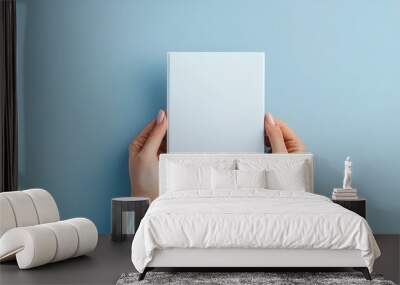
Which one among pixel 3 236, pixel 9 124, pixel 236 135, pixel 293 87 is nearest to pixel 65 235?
pixel 3 236

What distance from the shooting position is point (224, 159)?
683cm

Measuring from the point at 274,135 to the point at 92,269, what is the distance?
2.61 meters

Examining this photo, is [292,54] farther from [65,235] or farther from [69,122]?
[65,235]

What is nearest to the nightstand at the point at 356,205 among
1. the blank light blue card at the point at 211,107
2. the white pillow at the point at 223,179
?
the blank light blue card at the point at 211,107

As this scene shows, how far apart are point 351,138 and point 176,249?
3.04 m

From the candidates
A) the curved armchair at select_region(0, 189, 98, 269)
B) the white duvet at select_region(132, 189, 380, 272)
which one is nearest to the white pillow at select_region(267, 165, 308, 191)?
the white duvet at select_region(132, 189, 380, 272)

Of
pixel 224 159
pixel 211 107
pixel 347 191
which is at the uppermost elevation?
pixel 211 107

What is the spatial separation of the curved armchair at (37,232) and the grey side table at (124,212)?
77cm

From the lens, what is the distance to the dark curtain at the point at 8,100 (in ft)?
21.4

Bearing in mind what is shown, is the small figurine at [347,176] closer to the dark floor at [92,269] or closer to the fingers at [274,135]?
the fingers at [274,135]

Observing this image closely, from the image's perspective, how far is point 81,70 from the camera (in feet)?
23.3

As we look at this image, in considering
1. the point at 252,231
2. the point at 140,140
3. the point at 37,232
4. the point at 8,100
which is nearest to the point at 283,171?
the point at 140,140

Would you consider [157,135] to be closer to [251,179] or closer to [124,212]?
[124,212]

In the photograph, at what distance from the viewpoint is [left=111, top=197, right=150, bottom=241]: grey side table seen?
21.4 feet
